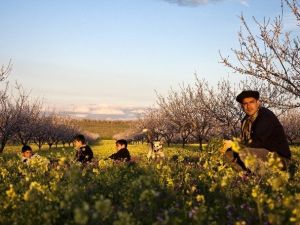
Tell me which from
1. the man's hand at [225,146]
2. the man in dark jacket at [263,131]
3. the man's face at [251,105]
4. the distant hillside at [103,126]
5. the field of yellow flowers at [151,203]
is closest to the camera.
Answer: the field of yellow flowers at [151,203]

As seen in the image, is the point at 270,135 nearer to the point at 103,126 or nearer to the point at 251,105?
the point at 251,105

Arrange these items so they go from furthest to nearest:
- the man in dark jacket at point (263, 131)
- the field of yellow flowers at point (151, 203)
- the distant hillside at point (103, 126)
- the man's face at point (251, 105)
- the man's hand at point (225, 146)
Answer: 1. the distant hillside at point (103, 126)
2. the man's face at point (251, 105)
3. the man in dark jacket at point (263, 131)
4. the man's hand at point (225, 146)
5. the field of yellow flowers at point (151, 203)

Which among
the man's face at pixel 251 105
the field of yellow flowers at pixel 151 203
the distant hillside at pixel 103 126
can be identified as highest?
the distant hillside at pixel 103 126

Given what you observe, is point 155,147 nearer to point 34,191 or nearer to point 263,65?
point 263,65

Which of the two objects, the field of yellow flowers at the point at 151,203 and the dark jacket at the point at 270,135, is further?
the dark jacket at the point at 270,135

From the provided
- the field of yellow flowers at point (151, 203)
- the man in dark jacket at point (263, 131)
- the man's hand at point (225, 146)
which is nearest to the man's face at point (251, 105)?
the man in dark jacket at point (263, 131)

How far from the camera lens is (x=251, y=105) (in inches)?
421

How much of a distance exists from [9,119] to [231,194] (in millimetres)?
28269

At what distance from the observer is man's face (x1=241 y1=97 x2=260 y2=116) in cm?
1064

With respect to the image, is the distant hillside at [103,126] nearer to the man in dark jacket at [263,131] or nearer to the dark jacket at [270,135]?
the man in dark jacket at [263,131]

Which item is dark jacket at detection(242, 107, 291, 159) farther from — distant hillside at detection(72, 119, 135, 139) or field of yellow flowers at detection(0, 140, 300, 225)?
distant hillside at detection(72, 119, 135, 139)

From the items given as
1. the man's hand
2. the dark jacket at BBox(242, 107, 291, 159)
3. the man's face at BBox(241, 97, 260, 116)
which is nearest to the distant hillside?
the man's face at BBox(241, 97, 260, 116)

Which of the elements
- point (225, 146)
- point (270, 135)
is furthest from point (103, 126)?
point (225, 146)

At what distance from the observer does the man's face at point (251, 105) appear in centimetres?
1064
